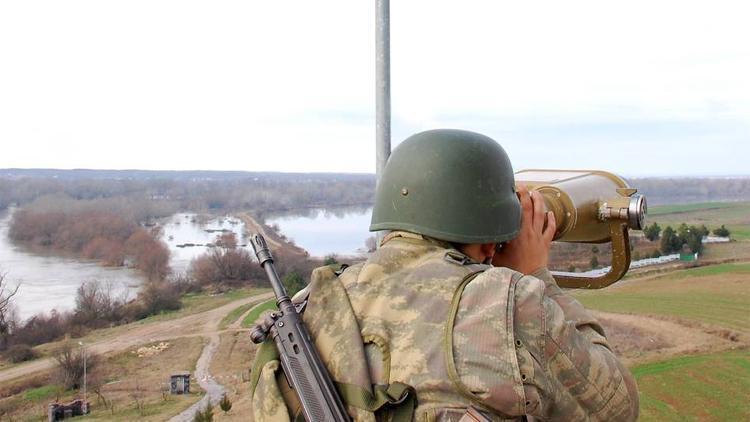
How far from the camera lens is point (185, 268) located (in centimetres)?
4428

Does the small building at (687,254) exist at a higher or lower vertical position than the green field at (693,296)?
higher

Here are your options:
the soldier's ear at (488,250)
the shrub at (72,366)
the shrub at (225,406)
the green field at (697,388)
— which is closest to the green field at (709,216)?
the green field at (697,388)

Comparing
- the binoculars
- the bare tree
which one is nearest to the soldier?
the binoculars

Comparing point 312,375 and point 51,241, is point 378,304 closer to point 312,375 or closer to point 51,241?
point 312,375

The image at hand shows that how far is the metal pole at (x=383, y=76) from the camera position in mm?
2518

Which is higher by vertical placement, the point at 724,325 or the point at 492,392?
the point at 492,392

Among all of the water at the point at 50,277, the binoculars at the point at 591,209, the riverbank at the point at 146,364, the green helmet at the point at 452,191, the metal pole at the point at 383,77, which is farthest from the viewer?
the water at the point at 50,277

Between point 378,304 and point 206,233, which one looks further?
point 206,233

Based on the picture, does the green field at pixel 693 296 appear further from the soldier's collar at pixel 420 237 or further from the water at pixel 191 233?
the water at pixel 191 233

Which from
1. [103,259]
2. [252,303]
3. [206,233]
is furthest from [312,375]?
[206,233]

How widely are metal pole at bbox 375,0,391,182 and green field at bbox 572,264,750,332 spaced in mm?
14138

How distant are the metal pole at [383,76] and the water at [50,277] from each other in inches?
1512

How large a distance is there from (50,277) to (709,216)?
41.5 metres

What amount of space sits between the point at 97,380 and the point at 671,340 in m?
18.9
